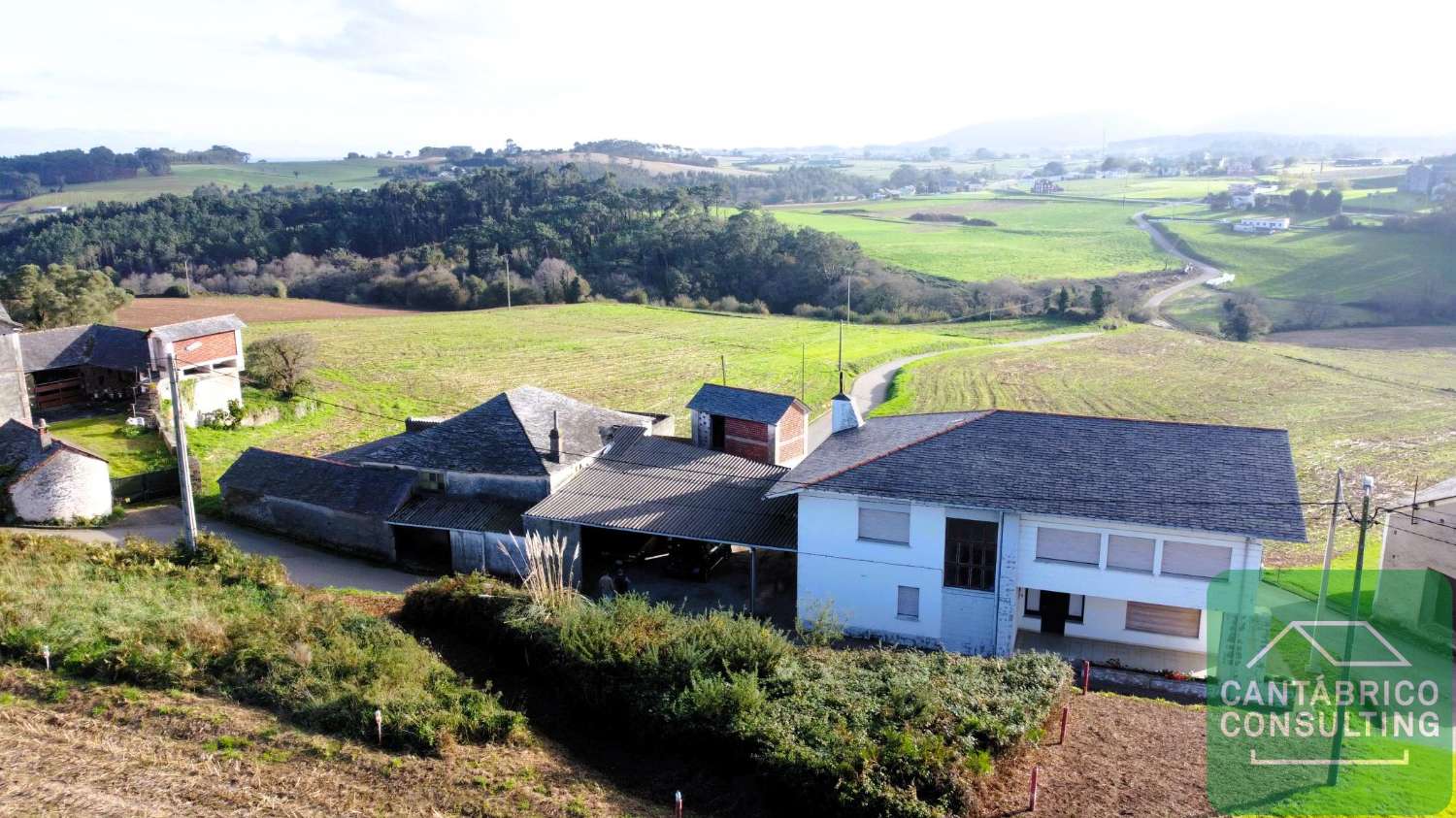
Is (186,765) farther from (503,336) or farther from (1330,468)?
(503,336)

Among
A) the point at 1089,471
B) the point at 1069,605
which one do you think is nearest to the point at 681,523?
the point at 1069,605

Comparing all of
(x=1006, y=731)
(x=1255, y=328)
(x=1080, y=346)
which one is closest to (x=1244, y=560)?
(x=1006, y=731)

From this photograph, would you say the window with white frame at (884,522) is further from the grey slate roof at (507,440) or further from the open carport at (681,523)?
the grey slate roof at (507,440)

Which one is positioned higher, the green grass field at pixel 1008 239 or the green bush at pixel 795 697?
the green grass field at pixel 1008 239

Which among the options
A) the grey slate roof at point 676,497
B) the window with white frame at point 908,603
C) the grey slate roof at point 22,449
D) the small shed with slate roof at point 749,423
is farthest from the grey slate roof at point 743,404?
the grey slate roof at point 22,449

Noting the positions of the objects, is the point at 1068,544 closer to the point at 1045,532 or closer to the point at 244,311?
the point at 1045,532
